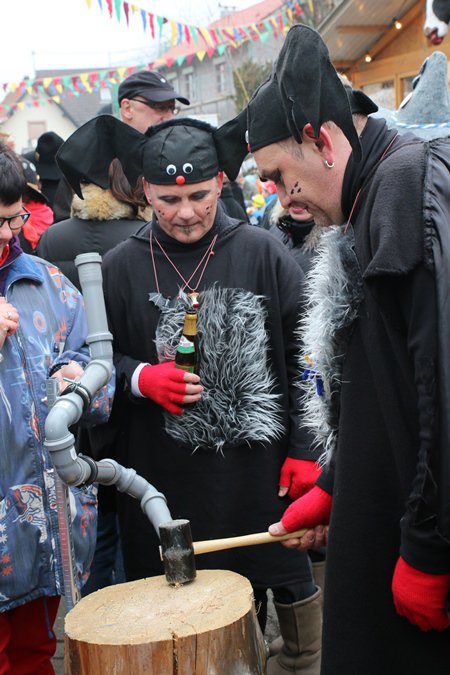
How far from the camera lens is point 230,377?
311 cm

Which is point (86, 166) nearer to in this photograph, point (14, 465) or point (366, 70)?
point (14, 465)

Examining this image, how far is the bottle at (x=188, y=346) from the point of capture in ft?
9.93

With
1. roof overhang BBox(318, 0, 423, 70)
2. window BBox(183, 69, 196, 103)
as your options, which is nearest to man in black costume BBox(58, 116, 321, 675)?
roof overhang BBox(318, 0, 423, 70)

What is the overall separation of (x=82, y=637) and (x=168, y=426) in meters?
1.20

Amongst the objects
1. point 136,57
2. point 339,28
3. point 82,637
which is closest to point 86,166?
point 82,637

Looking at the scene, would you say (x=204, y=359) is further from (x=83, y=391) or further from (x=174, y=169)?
(x=83, y=391)

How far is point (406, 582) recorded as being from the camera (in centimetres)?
193

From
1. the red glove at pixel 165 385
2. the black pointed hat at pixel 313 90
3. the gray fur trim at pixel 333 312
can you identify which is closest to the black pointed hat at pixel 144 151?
the red glove at pixel 165 385

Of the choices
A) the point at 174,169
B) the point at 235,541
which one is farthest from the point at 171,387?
the point at 174,169

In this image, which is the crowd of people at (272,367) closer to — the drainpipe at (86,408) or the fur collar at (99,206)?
the fur collar at (99,206)

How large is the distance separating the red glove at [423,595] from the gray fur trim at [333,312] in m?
0.53

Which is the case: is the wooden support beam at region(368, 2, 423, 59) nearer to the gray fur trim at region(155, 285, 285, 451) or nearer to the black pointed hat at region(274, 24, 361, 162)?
the gray fur trim at region(155, 285, 285, 451)

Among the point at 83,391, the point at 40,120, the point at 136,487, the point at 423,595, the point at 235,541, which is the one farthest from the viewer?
the point at 40,120

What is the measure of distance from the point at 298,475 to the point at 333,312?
1143 millimetres
